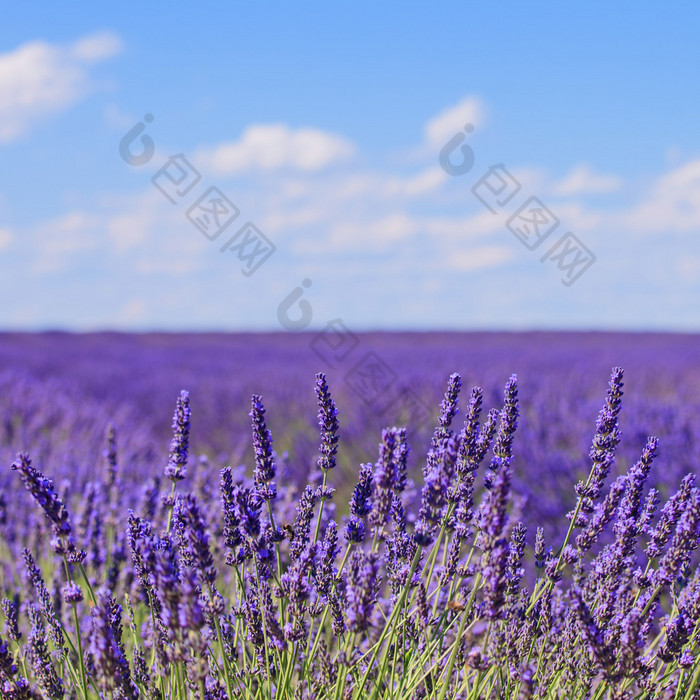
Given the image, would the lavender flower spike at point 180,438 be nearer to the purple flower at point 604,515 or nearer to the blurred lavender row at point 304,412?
the purple flower at point 604,515

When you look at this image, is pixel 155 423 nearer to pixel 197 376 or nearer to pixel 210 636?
pixel 197 376

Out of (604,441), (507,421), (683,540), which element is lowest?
(683,540)

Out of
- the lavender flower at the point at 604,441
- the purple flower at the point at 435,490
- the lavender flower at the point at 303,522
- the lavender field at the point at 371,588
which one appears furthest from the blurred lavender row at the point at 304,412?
the purple flower at the point at 435,490

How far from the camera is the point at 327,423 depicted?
161cm

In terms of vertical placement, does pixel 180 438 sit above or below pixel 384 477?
above

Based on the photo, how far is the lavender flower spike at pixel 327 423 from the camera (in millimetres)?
1568

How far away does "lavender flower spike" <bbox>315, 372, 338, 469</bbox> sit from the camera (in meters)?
1.57

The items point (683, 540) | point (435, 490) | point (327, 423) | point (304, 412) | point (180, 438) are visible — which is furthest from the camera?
point (304, 412)

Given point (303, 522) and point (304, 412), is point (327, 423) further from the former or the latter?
point (304, 412)

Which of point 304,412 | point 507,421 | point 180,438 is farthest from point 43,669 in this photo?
point 304,412

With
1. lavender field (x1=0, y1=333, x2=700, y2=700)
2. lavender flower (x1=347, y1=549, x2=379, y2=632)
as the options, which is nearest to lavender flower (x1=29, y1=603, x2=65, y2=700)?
lavender field (x1=0, y1=333, x2=700, y2=700)

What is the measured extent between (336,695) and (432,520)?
361mm

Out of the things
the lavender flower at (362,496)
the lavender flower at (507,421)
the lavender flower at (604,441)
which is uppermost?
the lavender flower at (362,496)

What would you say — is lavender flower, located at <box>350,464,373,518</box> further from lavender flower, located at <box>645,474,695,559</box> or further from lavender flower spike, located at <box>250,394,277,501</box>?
lavender flower, located at <box>645,474,695,559</box>
